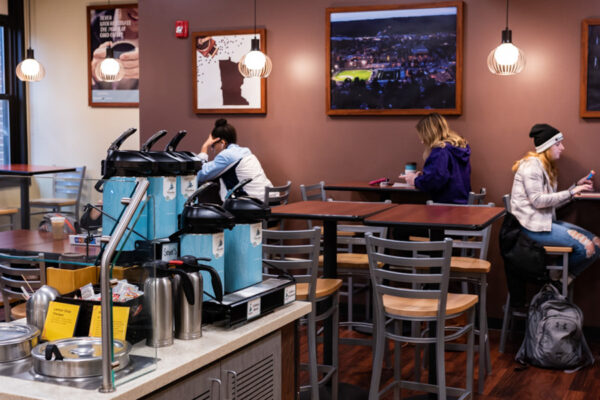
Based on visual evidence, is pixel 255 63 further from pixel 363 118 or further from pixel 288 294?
pixel 288 294

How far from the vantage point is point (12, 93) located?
889cm

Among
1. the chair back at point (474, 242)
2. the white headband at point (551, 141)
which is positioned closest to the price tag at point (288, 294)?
the chair back at point (474, 242)

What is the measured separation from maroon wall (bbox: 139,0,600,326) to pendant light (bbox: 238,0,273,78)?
41 centimetres

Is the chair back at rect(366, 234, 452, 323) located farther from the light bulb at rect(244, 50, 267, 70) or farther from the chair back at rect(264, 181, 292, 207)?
the light bulb at rect(244, 50, 267, 70)

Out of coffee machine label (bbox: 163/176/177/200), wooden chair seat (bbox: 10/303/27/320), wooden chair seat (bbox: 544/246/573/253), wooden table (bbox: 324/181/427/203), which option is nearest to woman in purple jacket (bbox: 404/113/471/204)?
wooden table (bbox: 324/181/427/203)

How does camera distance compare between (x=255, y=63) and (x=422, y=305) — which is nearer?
(x=422, y=305)

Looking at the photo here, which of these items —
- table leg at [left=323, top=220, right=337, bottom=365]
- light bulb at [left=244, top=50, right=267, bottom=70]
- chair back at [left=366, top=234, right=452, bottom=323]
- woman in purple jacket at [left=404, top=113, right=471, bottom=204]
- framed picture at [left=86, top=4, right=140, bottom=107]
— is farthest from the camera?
framed picture at [left=86, top=4, right=140, bottom=107]

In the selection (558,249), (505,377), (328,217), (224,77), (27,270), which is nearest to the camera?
(27,270)

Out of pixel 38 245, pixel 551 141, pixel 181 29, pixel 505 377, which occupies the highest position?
pixel 181 29

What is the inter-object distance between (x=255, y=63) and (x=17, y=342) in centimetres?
434

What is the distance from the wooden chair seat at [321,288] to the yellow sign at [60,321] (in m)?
1.75

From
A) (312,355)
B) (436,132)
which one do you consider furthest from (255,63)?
(312,355)

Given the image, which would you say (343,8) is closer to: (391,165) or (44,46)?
(391,165)

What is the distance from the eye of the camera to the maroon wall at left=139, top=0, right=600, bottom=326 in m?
5.52
